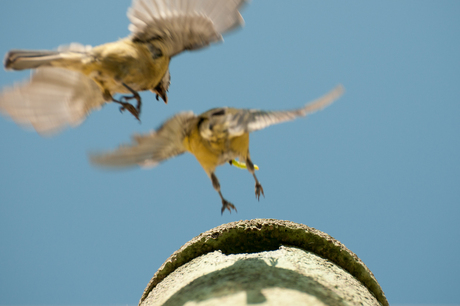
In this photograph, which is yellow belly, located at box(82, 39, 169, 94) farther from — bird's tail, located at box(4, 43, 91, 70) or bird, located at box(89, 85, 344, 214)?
bird, located at box(89, 85, 344, 214)

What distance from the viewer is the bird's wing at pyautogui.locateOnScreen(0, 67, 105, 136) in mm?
2670

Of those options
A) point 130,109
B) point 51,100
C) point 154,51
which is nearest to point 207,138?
point 130,109

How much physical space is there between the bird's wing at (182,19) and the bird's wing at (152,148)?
637 mm

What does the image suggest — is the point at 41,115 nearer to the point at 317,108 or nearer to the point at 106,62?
the point at 106,62

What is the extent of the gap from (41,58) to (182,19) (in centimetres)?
84

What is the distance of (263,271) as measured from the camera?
211cm

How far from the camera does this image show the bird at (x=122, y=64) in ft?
8.02

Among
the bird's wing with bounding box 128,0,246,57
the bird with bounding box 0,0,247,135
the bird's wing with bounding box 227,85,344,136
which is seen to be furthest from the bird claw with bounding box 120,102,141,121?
the bird's wing with bounding box 227,85,344,136

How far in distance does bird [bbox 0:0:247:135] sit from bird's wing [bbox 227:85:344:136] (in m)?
0.67

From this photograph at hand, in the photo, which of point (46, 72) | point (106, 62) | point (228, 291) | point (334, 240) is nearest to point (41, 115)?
point (46, 72)

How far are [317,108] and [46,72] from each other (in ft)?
5.39

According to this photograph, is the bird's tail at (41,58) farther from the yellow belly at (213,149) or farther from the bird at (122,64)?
the yellow belly at (213,149)

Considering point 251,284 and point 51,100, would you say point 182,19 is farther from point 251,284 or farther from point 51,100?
point 251,284

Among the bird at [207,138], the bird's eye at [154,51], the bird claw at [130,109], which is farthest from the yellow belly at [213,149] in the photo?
the bird's eye at [154,51]
